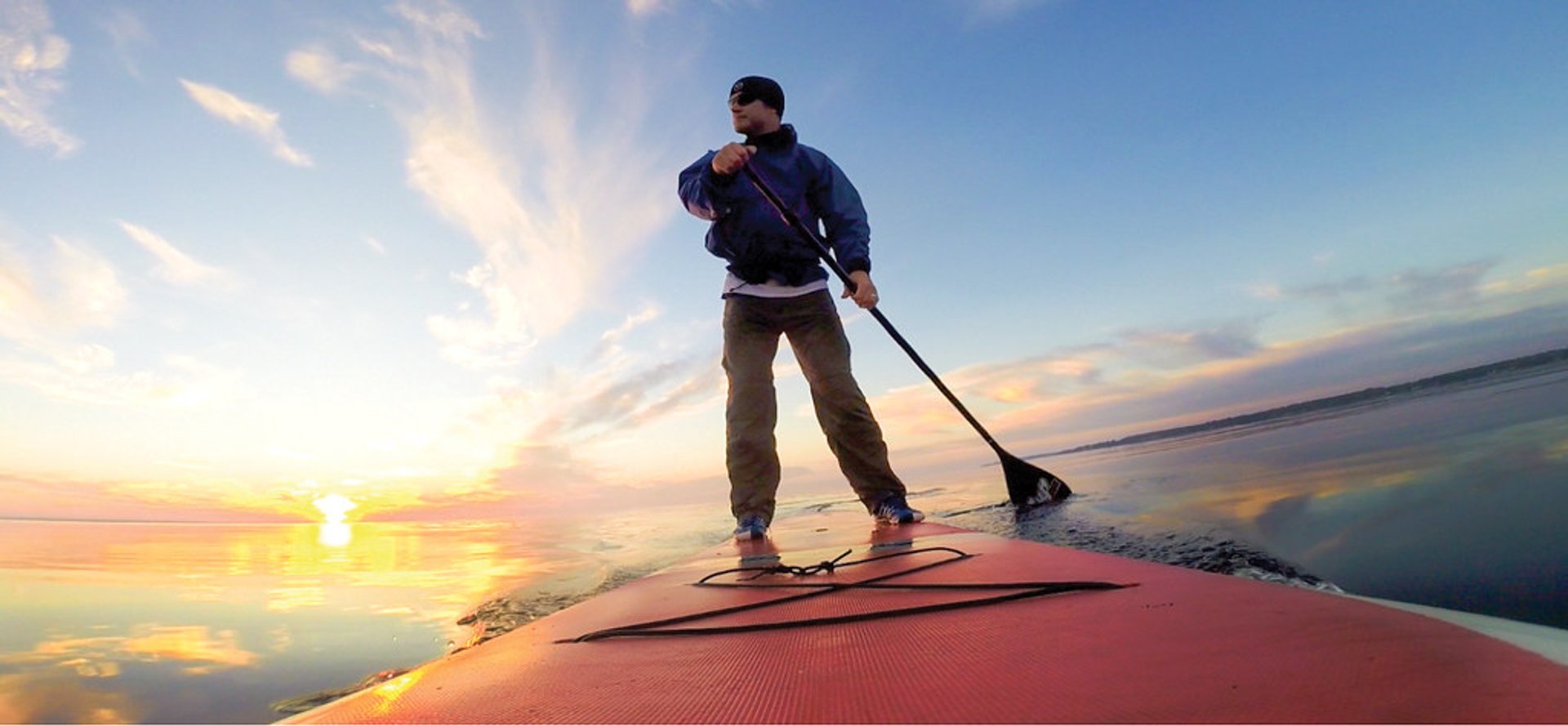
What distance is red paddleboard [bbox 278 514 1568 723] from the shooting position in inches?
23.6

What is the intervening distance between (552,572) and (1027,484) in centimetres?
347

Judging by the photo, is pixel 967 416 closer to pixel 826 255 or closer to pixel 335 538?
pixel 826 255

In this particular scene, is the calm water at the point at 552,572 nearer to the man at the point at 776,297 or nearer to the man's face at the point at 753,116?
the man at the point at 776,297

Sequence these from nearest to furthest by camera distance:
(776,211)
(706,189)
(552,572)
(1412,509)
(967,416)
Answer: (1412,509), (706,189), (776,211), (552,572), (967,416)

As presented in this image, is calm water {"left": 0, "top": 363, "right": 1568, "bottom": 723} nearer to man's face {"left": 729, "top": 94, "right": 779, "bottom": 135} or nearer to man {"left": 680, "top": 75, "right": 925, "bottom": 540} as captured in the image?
man {"left": 680, "top": 75, "right": 925, "bottom": 540}

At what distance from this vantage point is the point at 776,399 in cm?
388

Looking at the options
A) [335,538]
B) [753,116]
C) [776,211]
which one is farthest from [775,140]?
[335,538]

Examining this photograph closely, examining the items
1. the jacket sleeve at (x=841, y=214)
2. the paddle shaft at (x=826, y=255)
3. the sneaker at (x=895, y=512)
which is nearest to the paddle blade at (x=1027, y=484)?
the paddle shaft at (x=826, y=255)

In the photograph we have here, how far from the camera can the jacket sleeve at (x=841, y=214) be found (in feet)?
13.0

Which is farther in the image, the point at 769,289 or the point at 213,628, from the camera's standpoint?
the point at 769,289

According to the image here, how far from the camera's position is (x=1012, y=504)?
5.02 metres

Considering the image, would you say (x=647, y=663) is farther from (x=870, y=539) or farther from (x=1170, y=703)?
(x=870, y=539)

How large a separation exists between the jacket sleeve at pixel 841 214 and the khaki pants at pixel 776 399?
325 mm

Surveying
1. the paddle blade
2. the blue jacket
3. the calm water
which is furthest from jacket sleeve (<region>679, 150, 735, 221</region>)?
the paddle blade
